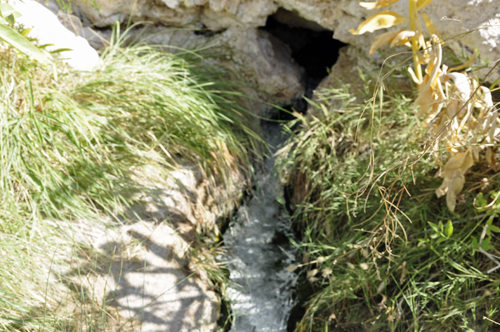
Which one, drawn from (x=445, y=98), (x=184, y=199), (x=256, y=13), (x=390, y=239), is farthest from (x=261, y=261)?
(x=256, y=13)

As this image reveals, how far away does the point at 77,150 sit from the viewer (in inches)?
80.8

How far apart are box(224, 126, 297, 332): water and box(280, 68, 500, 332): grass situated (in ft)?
0.51

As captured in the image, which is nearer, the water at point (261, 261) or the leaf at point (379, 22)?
the leaf at point (379, 22)

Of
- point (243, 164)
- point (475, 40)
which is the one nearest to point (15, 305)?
point (243, 164)

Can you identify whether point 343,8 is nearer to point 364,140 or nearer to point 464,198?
point 364,140

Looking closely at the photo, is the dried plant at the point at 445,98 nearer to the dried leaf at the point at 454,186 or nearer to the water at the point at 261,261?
the dried leaf at the point at 454,186

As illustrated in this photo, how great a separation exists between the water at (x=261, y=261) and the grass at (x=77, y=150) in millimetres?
254

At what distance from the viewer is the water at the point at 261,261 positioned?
219cm

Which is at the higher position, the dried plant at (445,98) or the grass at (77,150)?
the dried plant at (445,98)

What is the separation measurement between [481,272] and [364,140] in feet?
2.93

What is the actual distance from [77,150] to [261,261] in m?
1.19

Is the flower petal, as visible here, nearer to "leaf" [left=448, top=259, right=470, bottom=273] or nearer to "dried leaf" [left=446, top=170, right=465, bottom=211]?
"dried leaf" [left=446, top=170, right=465, bottom=211]

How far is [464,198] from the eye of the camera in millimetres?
1859


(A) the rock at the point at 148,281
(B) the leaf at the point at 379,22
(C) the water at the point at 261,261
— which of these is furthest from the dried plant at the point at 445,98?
(A) the rock at the point at 148,281
